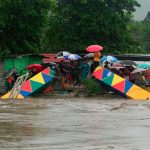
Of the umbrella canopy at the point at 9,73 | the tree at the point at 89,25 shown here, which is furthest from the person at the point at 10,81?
the tree at the point at 89,25

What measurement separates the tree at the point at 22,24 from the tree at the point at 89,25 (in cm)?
314

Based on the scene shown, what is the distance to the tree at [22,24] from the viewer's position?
25.3 metres

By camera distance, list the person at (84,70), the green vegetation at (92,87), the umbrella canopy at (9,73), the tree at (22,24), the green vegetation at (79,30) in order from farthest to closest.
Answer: the green vegetation at (79,30), the tree at (22,24), the umbrella canopy at (9,73), the person at (84,70), the green vegetation at (92,87)

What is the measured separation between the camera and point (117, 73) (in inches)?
717

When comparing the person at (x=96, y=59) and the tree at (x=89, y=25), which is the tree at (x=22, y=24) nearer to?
the tree at (x=89, y=25)

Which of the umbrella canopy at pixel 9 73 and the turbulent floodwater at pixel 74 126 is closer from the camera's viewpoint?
the turbulent floodwater at pixel 74 126

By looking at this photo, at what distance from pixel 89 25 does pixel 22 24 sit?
5.26 metres

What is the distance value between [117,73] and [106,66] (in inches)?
22.8

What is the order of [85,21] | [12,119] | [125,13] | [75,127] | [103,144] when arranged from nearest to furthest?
[103,144] → [75,127] → [12,119] → [85,21] → [125,13]

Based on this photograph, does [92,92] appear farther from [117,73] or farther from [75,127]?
[75,127]

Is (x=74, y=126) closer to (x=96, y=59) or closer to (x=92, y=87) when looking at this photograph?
(x=92, y=87)

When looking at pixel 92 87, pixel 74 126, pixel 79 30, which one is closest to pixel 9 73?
pixel 92 87

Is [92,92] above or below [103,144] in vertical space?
below

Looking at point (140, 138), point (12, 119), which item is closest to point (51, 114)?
point (12, 119)
